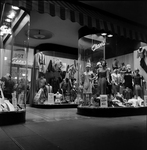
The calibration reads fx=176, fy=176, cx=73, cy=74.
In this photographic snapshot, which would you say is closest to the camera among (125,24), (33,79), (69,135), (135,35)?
Answer: (69,135)

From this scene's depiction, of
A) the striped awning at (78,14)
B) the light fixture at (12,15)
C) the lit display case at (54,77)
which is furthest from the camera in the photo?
the lit display case at (54,77)

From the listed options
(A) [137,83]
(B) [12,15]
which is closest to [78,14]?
(B) [12,15]

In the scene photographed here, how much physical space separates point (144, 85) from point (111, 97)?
5.05 feet

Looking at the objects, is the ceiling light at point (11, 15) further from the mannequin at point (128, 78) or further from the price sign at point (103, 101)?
the mannequin at point (128, 78)

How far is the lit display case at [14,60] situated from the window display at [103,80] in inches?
95.7

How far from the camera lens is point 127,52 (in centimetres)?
659

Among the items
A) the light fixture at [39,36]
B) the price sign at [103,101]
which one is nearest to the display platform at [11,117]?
the price sign at [103,101]

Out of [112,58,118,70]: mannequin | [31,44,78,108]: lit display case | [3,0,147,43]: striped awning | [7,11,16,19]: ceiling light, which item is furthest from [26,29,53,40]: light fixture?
[3,0,147,43]: striped awning

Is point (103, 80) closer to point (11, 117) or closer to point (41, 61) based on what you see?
point (11, 117)

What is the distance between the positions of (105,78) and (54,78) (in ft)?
12.8

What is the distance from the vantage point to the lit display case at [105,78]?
243 inches

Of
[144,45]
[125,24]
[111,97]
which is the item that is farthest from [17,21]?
[144,45]

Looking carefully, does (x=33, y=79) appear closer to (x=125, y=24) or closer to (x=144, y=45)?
(x=144, y=45)

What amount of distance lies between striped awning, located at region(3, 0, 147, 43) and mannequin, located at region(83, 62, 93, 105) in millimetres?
2538
